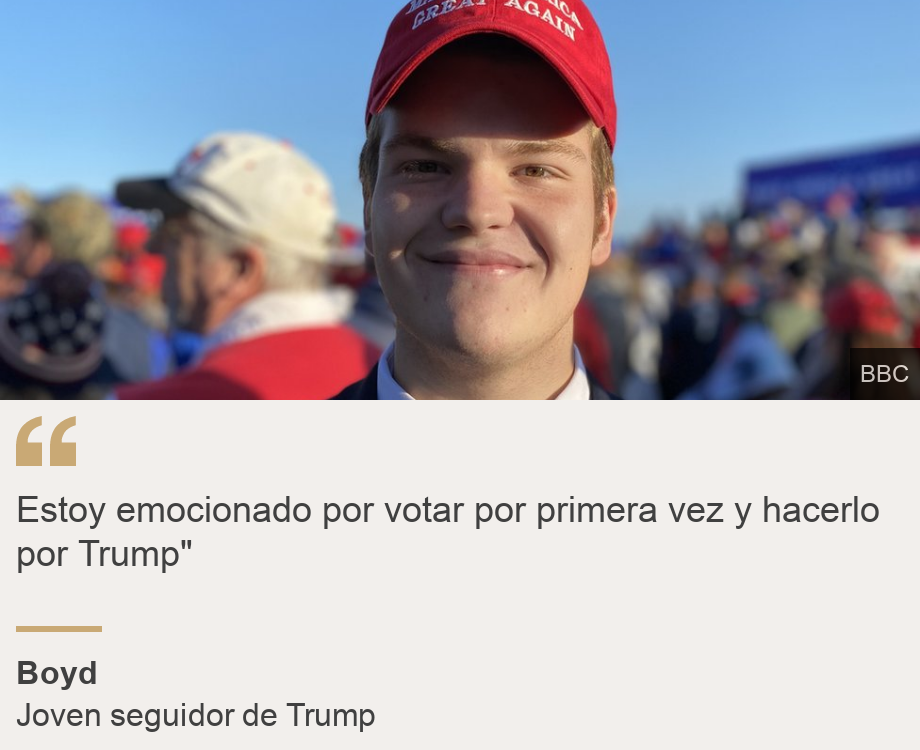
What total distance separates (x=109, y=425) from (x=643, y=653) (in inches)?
33.0

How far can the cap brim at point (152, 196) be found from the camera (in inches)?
114

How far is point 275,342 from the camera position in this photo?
2.48 metres

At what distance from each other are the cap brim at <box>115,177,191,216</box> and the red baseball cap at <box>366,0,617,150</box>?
1594mm

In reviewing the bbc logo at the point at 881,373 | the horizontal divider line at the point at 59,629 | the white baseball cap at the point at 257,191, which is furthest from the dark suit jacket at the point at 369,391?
the bbc logo at the point at 881,373

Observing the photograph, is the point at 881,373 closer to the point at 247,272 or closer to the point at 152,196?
the point at 247,272

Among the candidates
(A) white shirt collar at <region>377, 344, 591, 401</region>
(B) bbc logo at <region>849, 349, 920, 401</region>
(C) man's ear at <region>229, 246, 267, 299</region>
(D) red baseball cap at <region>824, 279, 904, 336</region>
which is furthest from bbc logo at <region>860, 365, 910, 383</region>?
(A) white shirt collar at <region>377, 344, 591, 401</region>

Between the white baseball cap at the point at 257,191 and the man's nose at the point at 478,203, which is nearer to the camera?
the man's nose at the point at 478,203

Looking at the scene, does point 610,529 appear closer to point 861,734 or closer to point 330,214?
point 861,734

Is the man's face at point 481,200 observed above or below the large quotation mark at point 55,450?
above

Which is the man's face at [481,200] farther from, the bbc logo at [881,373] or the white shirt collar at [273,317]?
the bbc logo at [881,373]

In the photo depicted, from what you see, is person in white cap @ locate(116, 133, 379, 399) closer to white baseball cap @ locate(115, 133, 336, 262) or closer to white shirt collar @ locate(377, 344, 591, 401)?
white baseball cap @ locate(115, 133, 336, 262)

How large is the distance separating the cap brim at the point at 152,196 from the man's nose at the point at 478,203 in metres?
1.70

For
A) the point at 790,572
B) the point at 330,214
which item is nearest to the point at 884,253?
the point at 330,214

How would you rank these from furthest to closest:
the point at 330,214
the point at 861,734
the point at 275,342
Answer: the point at 330,214, the point at 275,342, the point at 861,734
